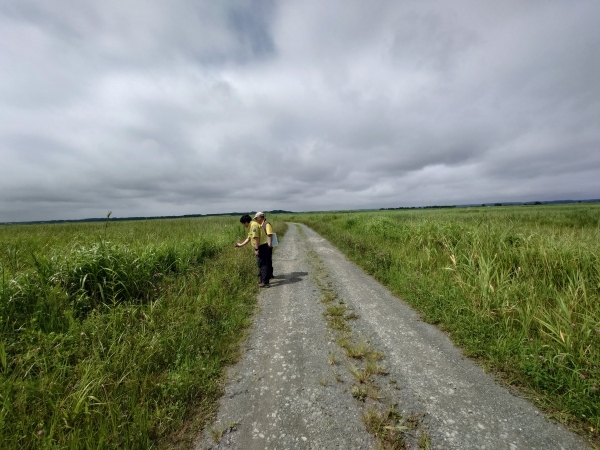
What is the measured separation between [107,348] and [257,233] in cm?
416

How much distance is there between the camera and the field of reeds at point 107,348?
7.63 feet

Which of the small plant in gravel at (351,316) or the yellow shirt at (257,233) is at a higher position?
the yellow shirt at (257,233)

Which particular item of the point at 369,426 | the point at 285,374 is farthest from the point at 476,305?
the point at 285,374

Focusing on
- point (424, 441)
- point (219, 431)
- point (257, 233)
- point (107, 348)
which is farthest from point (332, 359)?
point (257, 233)

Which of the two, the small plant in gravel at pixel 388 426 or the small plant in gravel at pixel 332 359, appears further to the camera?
the small plant in gravel at pixel 332 359

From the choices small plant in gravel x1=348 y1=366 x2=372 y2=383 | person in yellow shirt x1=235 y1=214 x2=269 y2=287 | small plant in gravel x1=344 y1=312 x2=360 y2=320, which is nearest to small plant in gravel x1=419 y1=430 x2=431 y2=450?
small plant in gravel x1=348 y1=366 x2=372 y2=383

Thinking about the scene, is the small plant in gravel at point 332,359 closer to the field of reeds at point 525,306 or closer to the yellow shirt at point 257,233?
the field of reeds at point 525,306

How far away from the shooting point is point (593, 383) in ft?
8.71

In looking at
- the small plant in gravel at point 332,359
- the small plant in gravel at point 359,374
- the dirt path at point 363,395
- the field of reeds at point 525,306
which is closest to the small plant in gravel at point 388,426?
the dirt path at point 363,395

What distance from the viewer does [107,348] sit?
344 centimetres

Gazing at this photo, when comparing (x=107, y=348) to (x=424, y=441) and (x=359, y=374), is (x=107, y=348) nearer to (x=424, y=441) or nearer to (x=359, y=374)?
(x=359, y=374)

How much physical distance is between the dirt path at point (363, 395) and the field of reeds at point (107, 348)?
19.3 inches

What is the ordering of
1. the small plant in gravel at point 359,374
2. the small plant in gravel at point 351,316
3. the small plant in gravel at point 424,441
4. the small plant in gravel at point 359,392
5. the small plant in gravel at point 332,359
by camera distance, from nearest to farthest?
the small plant in gravel at point 424,441 → the small plant in gravel at point 359,392 → the small plant in gravel at point 359,374 → the small plant in gravel at point 332,359 → the small plant in gravel at point 351,316

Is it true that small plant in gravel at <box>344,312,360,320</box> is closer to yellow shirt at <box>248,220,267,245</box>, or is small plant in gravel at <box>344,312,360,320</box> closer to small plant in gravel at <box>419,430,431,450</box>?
small plant in gravel at <box>419,430,431,450</box>
